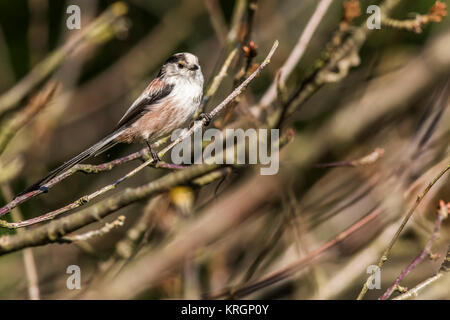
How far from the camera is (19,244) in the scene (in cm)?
213

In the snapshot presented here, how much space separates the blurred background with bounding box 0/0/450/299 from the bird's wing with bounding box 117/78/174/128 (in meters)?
0.36

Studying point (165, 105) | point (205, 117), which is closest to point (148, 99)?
point (165, 105)

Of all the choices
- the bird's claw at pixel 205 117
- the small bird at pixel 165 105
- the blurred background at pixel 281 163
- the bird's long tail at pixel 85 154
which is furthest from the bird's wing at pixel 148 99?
the bird's claw at pixel 205 117

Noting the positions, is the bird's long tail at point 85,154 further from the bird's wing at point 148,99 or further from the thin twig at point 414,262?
the thin twig at point 414,262

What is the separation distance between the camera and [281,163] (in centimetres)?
303

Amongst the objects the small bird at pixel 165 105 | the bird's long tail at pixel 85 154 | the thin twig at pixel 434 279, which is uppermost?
the small bird at pixel 165 105

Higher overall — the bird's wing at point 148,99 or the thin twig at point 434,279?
the bird's wing at point 148,99

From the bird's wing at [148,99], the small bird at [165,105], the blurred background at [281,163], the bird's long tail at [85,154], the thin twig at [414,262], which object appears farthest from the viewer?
the bird's wing at [148,99]

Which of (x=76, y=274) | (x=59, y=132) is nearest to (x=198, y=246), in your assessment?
(x=76, y=274)

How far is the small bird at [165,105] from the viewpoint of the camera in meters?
3.41

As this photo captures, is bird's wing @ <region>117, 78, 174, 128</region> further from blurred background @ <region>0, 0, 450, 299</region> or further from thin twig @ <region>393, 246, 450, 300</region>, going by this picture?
thin twig @ <region>393, 246, 450, 300</region>

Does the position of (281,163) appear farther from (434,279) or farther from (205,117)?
(434,279)

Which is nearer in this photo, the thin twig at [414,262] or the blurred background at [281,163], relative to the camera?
the thin twig at [414,262]

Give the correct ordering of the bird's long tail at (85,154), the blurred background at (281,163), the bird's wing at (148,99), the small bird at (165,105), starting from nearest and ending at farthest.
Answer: the bird's long tail at (85,154) < the blurred background at (281,163) < the small bird at (165,105) < the bird's wing at (148,99)
